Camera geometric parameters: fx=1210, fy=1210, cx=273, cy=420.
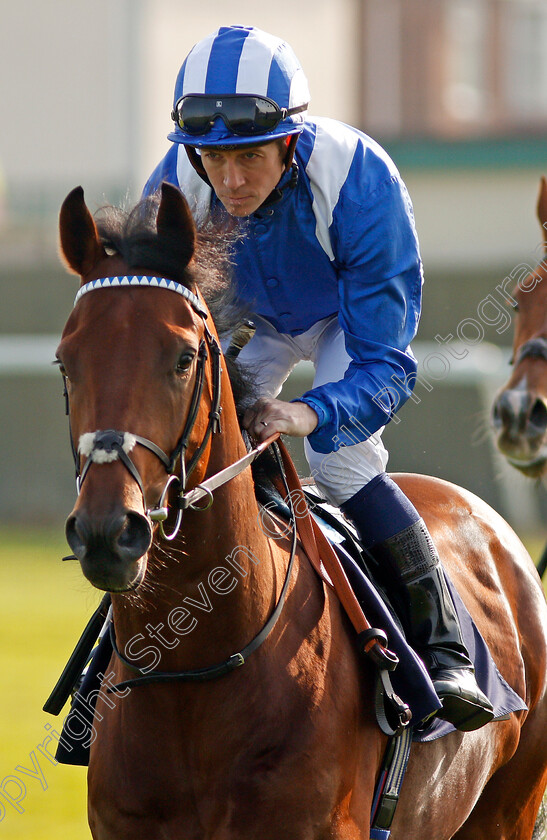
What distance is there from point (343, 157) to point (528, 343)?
118 inches

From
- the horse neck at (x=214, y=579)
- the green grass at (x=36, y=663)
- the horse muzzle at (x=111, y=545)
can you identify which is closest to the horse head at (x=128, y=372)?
the horse muzzle at (x=111, y=545)

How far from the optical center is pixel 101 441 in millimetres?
2672

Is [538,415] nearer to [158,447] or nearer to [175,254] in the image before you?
[175,254]

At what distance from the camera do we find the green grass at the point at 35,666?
20.0 ft

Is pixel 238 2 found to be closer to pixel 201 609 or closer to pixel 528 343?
pixel 528 343

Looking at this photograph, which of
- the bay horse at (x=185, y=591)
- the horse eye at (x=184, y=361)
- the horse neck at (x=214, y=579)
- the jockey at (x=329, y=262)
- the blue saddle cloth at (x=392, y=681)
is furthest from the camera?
the blue saddle cloth at (x=392, y=681)

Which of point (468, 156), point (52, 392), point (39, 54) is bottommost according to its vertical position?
point (52, 392)

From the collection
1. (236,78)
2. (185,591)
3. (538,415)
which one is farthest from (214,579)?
(538,415)

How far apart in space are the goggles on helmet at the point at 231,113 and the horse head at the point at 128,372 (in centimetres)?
42

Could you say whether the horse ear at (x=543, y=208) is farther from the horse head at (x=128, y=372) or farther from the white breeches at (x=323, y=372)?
the horse head at (x=128, y=372)

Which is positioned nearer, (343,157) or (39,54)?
(343,157)

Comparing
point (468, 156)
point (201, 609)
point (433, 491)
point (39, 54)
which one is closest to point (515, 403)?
point (433, 491)

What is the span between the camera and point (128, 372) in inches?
108

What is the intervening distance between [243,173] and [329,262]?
1.46ft
